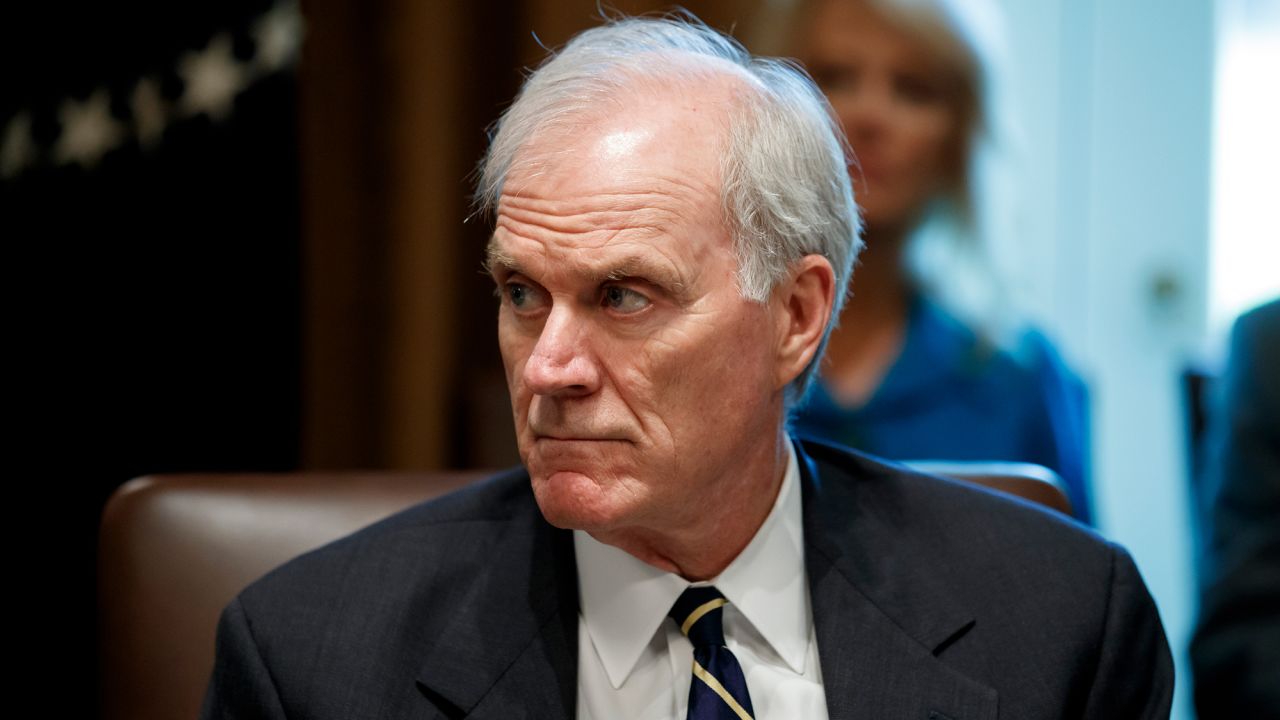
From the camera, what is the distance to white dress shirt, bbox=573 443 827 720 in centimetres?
142

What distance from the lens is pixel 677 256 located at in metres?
1.32

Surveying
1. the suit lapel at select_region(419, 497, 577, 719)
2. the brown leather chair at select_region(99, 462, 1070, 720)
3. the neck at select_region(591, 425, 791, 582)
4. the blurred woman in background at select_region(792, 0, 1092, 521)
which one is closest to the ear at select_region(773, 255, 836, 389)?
the neck at select_region(591, 425, 791, 582)

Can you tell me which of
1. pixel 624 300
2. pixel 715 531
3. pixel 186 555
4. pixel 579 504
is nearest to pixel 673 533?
pixel 715 531

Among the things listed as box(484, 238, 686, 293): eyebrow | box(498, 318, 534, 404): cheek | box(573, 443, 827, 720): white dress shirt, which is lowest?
box(573, 443, 827, 720): white dress shirt

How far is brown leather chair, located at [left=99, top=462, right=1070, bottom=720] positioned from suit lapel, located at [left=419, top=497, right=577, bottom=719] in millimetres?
221

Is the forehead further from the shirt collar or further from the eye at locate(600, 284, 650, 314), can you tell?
the shirt collar

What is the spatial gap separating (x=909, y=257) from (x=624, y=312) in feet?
4.02

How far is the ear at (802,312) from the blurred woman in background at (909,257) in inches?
34.3

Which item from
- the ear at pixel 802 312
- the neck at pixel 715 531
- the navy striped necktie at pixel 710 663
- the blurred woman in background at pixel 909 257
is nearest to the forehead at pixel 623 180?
the ear at pixel 802 312

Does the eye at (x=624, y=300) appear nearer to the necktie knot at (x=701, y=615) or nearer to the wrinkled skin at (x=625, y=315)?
the wrinkled skin at (x=625, y=315)

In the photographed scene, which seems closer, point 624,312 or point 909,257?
point 624,312

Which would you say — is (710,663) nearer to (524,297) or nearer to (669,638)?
(669,638)

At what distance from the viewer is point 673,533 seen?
1443 mm

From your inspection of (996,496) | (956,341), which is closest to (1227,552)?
(996,496)
